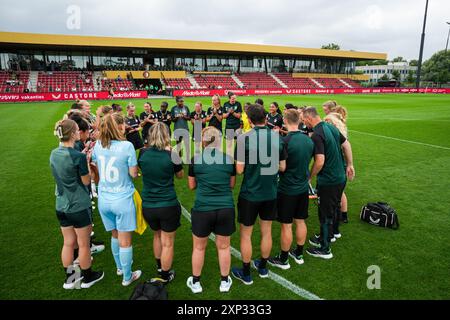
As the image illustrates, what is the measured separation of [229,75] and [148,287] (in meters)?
57.1

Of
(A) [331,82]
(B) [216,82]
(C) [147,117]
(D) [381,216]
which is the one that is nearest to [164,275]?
(D) [381,216]

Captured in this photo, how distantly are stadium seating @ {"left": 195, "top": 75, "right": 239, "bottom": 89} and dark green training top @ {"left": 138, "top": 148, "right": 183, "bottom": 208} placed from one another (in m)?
48.9

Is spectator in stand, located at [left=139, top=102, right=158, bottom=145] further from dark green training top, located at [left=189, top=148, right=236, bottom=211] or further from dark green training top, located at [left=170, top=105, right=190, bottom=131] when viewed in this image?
dark green training top, located at [left=189, top=148, right=236, bottom=211]

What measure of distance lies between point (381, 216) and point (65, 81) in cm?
4911

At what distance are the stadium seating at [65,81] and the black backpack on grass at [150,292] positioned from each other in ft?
140

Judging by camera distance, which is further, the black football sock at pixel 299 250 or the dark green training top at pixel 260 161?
the black football sock at pixel 299 250

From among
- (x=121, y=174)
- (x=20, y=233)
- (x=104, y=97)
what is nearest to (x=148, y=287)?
(x=121, y=174)

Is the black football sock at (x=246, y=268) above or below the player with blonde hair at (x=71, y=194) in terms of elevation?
below

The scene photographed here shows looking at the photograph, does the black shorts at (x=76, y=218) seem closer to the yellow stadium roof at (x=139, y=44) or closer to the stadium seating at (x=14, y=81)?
the stadium seating at (x=14, y=81)

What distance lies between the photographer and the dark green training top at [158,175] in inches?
135

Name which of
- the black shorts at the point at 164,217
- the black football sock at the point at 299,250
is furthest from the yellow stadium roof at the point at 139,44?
the black football sock at the point at 299,250

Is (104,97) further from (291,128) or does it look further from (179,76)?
(291,128)

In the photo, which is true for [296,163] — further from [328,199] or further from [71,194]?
[71,194]

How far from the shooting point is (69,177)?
353 centimetres
